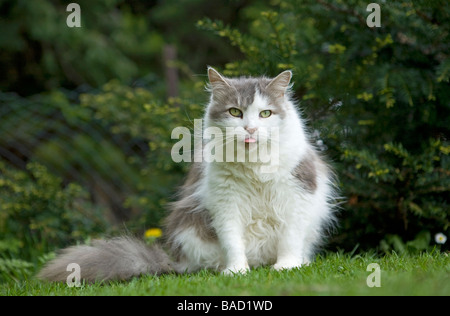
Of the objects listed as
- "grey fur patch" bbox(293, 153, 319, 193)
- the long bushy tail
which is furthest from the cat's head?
the long bushy tail

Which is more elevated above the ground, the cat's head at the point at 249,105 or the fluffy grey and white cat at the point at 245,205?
the cat's head at the point at 249,105

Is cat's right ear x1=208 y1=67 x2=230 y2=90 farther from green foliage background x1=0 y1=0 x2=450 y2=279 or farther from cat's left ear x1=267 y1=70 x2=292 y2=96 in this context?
green foliage background x1=0 y1=0 x2=450 y2=279

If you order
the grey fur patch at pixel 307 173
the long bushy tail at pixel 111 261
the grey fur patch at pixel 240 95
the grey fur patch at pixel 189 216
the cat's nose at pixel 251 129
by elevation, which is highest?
the grey fur patch at pixel 240 95

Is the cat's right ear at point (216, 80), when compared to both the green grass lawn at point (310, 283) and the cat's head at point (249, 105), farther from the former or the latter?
the green grass lawn at point (310, 283)

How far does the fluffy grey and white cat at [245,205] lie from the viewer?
3.12 m

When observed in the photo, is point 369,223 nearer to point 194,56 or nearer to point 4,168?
point 4,168

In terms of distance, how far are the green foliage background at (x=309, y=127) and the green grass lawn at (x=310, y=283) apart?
935mm

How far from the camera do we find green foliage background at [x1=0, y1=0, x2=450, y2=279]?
391 centimetres

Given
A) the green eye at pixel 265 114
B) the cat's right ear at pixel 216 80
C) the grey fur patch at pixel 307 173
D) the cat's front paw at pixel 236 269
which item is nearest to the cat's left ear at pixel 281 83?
the green eye at pixel 265 114

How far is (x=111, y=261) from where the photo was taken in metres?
3.20

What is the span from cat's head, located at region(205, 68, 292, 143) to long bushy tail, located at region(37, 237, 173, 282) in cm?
96

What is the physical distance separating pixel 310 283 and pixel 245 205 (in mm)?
831

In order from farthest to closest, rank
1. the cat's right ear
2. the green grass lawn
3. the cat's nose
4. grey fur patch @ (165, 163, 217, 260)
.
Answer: grey fur patch @ (165, 163, 217, 260)
the cat's right ear
the cat's nose
the green grass lawn
